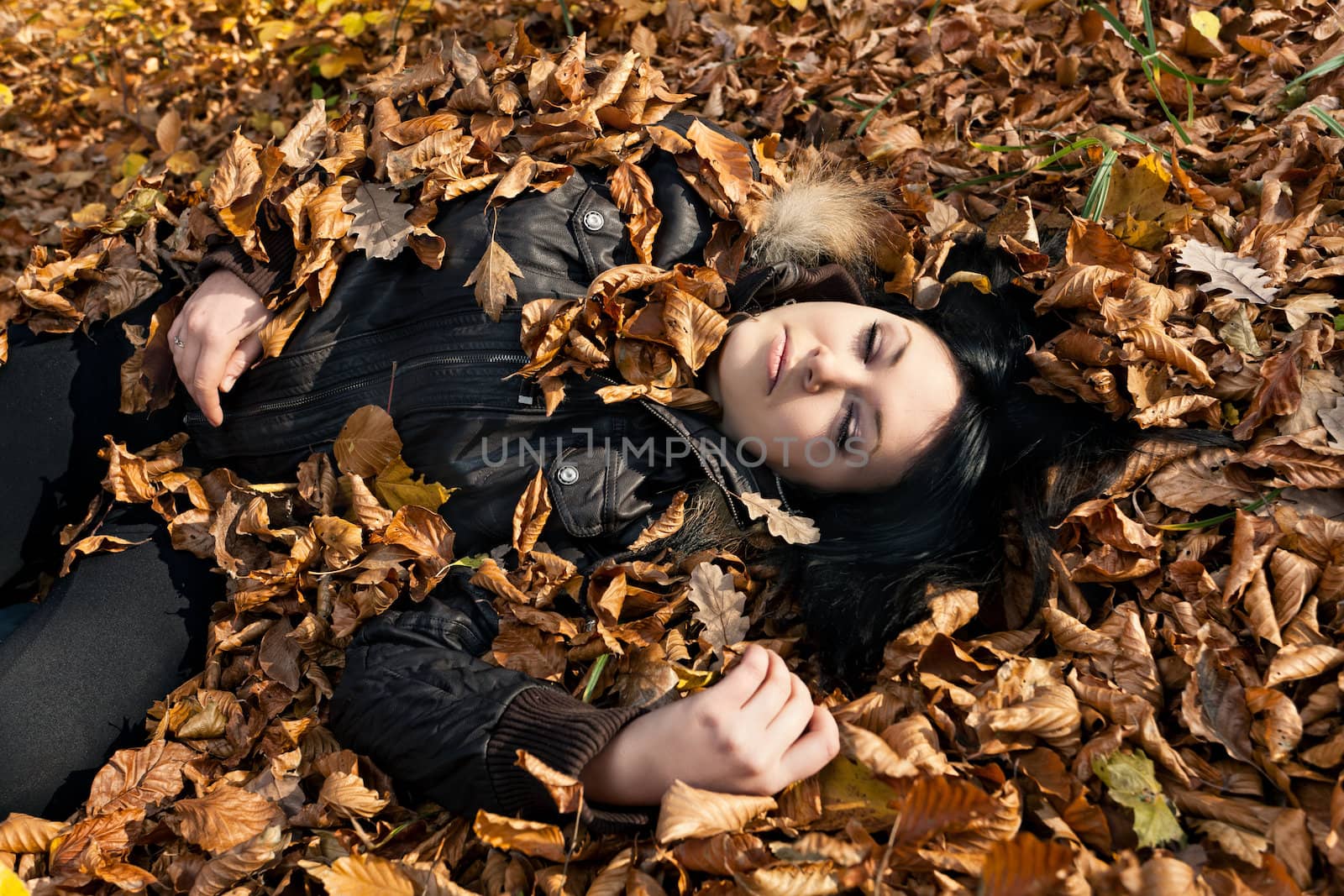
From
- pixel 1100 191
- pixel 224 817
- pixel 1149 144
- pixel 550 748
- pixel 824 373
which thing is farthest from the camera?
pixel 1149 144

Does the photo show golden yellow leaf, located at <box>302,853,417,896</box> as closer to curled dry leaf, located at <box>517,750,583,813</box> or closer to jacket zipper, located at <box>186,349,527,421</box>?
curled dry leaf, located at <box>517,750,583,813</box>

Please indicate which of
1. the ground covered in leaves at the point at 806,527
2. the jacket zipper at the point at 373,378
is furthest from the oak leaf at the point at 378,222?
the jacket zipper at the point at 373,378

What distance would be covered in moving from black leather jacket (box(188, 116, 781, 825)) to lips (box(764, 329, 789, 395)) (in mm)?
228

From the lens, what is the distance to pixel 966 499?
95.6 inches

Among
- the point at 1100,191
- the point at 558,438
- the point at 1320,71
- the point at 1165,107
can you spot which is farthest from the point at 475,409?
the point at 1320,71

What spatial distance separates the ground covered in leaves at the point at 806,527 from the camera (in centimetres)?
177

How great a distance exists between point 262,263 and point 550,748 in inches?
60.7

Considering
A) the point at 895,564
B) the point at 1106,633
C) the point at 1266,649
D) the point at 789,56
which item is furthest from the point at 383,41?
the point at 1266,649

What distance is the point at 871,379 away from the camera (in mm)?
2305

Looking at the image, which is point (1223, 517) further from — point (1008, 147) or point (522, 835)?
point (522, 835)

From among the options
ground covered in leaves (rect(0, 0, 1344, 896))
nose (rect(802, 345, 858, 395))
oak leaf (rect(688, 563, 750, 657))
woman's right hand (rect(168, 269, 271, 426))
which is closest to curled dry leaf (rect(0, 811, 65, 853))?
ground covered in leaves (rect(0, 0, 1344, 896))

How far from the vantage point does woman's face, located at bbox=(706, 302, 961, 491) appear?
7.49 ft

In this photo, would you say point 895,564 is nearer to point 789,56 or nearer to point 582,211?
point 582,211

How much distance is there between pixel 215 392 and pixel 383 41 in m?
2.17
